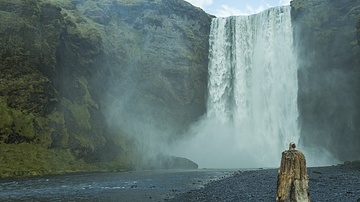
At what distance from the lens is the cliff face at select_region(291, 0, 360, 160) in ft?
255

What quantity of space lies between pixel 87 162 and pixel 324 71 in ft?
184

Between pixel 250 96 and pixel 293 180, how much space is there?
85.6m

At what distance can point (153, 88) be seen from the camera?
101m

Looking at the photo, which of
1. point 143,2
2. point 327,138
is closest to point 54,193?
point 327,138

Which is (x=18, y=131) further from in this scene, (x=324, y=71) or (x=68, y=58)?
(x=324, y=71)

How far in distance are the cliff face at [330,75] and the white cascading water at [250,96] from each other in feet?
11.2

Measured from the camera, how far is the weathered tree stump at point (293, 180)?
40.6 ft

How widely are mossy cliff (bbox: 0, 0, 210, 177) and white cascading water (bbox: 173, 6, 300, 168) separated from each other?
5.78m

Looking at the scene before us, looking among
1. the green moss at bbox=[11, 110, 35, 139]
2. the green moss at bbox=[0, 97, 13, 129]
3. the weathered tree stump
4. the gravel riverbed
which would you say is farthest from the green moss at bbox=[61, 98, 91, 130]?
the weathered tree stump

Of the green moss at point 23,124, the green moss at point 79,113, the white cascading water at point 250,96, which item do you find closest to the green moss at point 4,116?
the green moss at point 23,124

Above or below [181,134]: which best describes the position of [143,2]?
above

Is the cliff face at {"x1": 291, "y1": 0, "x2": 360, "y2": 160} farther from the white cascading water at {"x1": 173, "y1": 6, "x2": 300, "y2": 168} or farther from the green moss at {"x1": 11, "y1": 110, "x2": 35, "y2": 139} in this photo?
the green moss at {"x1": 11, "y1": 110, "x2": 35, "y2": 139}

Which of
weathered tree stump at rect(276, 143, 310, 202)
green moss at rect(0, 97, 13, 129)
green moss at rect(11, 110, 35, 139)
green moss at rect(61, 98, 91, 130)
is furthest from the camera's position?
green moss at rect(61, 98, 91, 130)

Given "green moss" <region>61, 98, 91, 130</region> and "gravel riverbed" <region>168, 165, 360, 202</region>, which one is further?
"green moss" <region>61, 98, 91, 130</region>
